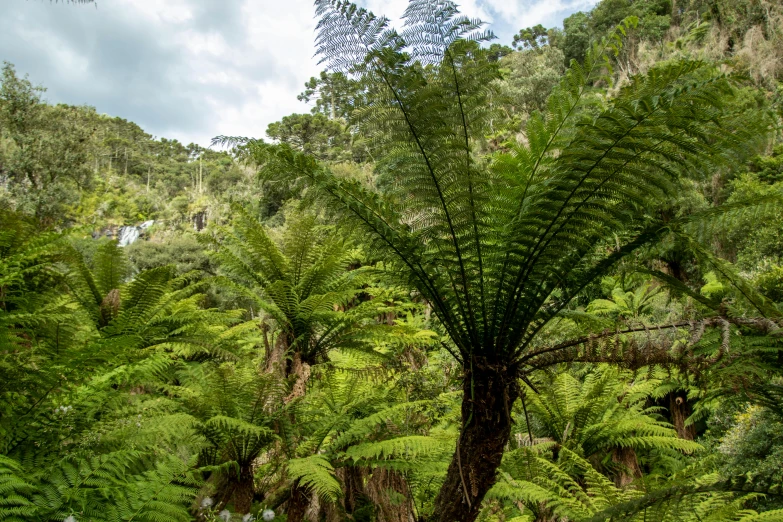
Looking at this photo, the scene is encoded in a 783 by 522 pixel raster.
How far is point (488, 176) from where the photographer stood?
1.86 meters

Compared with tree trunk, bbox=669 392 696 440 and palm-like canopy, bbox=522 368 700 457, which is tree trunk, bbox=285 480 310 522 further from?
tree trunk, bbox=669 392 696 440

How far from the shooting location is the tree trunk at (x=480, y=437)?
189cm

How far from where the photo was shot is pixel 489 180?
1895mm

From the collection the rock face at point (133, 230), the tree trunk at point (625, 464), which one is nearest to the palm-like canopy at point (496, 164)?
the tree trunk at point (625, 464)

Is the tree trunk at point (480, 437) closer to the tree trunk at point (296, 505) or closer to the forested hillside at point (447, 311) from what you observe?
the forested hillside at point (447, 311)

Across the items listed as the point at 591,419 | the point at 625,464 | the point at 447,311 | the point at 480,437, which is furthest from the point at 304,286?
the point at 625,464

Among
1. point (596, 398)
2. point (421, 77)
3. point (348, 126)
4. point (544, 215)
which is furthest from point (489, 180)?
point (596, 398)

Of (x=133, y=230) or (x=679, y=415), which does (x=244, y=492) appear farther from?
(x=133, y=230)

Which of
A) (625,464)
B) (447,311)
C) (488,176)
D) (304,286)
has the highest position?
(488,176)

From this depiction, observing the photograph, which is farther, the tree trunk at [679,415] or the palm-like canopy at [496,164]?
the tree trunk at [679,415]

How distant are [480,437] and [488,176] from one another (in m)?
1.08

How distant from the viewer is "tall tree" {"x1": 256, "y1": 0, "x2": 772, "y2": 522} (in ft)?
5.31

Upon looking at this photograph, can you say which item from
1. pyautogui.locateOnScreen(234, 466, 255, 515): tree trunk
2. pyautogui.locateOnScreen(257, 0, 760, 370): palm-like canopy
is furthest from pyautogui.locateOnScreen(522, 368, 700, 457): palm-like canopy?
pyautogui.locateOnScreen(234, 466, 255, 515): tree trunk

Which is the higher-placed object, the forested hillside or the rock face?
the rock face
